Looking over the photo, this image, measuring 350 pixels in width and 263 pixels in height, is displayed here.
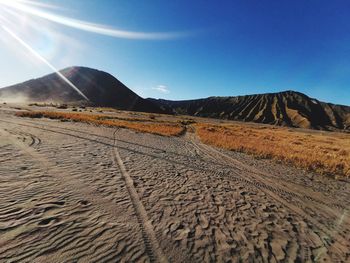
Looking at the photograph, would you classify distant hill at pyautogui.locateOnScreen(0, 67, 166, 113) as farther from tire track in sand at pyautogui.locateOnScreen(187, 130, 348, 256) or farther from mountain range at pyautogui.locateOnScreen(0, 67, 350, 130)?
tire track in sand at pyautogui.locateOnScreen(187, 130, 348, 256)

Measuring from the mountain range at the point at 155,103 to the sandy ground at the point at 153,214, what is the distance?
10698 cm

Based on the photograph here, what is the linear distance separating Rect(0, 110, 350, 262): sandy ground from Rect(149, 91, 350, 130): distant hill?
14506cm

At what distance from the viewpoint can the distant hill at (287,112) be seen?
14512cm

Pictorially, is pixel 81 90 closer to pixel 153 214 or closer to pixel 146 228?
pixel 153 214

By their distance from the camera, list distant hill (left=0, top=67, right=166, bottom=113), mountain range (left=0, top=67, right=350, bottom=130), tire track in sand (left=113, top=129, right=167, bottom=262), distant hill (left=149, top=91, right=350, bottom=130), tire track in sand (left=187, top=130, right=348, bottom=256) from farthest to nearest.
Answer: distant hill (left=149, top=91, right=350, bottom=130) < mountain range (left=0, top=67, right=350, bottom=130) < distant hill (left=0, top=67, right=166, bottom=113) < tire track in sand (left=187, top=130, right=348, bottom=256) < tire track in sand (left=113, top=129, right=167, bottom=262)

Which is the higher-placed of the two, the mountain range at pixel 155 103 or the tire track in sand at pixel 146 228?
the mountain range at pixel 155 103

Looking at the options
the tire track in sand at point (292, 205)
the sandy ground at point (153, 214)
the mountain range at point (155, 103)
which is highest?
the mountain range at point (155, 103)

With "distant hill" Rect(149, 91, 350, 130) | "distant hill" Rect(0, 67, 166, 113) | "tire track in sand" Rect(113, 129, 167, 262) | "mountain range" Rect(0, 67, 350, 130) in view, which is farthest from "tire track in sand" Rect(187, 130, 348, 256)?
"distant hill" Rect(149, 91, 350, 130)

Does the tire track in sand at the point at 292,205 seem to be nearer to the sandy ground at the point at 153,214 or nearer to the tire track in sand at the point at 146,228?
the sandy ground at the point at 153,214

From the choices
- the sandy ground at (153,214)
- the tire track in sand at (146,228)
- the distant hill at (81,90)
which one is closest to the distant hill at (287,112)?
the distant hill at (81,90)

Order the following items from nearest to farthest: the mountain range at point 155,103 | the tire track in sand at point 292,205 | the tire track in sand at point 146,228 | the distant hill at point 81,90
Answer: the tire track in sand at point 146,228
the tire track in sand at point 292,205
the distant hill at point 81,90
the mountain range at point 155,103

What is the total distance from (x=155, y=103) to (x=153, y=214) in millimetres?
153001

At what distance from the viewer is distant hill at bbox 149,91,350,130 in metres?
145

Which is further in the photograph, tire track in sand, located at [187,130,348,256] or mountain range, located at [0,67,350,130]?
mountain range, located at [0,67,350,130]
